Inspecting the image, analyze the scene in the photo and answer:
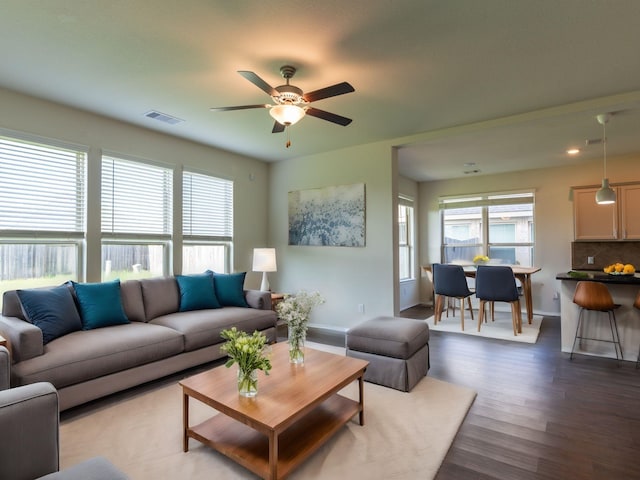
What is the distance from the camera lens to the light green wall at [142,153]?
3301mm

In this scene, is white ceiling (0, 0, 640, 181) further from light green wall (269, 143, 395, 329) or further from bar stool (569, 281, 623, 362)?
bar stool (569, 281, 623, 362)

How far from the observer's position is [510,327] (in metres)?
5.20

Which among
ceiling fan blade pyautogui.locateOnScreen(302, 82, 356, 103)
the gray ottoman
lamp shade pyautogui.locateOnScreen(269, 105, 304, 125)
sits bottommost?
the gray ottoman

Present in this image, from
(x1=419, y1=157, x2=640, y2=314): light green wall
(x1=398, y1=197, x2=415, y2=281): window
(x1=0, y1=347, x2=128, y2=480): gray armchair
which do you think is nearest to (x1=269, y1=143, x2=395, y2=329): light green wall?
(x1=398, y1=197, x2=415, y2=281): window

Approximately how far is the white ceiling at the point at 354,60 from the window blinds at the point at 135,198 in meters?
0.57

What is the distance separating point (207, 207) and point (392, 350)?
334 centimetres

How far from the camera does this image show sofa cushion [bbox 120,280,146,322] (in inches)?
139

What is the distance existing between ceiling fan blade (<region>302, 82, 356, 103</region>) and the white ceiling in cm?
35

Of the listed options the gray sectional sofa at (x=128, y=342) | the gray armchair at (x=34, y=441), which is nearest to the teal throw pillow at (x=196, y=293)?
the gray sectional sofa at (x=128, y=342)

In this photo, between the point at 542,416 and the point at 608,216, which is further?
the point at 608,216

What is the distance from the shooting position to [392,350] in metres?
3.03

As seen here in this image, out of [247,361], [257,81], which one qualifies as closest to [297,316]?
[247,361]

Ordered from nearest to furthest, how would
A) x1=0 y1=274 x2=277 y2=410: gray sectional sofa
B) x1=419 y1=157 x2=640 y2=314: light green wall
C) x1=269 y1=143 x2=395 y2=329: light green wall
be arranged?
x1=0 y1=274 x2=277 y2=410: gray sectional sofa < x1=269 y1=143 x2=395 y2=329: light green wall < x1=419 y1=157 x2=640 y2=314: light green wall

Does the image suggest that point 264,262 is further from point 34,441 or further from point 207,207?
point 34,441
